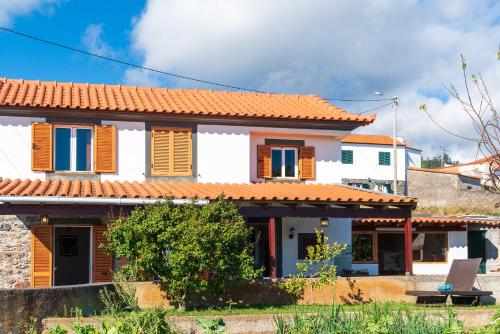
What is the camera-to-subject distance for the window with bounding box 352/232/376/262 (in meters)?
26.8

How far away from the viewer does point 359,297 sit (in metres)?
16.0

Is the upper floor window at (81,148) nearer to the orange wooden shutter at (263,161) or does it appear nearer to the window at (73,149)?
the window at (73,149)

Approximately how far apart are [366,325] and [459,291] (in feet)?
20.2

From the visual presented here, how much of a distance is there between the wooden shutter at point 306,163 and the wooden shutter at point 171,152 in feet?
11.5

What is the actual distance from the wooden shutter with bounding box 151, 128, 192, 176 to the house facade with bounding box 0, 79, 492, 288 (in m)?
0.03

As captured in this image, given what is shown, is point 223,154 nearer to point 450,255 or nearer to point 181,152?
point 181,152

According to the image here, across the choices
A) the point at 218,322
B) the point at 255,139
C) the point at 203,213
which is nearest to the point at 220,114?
the point at 255,139

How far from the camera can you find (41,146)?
18297 mm

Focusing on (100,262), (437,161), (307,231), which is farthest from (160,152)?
(437,161)

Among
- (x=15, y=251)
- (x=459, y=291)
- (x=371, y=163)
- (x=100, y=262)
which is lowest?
(x=459, y=291)

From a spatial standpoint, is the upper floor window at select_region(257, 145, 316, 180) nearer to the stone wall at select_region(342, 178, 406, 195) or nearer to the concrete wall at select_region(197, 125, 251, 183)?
the concrete wall at select_region(197, 125, 251, 183)

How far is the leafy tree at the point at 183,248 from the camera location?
13.9 meters

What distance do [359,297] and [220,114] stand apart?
6.77 metres

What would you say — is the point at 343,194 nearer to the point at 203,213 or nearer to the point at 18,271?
the point at 203,213
